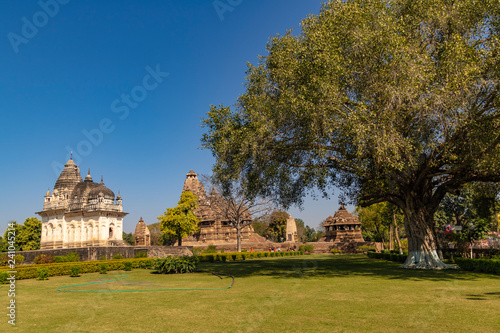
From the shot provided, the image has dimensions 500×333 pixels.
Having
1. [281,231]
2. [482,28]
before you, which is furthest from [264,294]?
[281,231]

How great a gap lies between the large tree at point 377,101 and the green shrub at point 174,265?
19.1 ft

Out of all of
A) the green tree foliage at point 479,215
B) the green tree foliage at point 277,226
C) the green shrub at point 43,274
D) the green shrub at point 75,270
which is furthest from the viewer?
the green tree foliage at point 277,226

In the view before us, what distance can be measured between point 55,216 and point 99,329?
54472 mm

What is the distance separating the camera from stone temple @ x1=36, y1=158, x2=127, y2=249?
1959 inches

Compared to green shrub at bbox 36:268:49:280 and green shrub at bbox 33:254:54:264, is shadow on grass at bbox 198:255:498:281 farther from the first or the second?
green shrub at bbox 33:254:54:264

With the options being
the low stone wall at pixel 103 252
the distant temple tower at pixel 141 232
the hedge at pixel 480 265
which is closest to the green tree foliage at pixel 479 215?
the hedge at pixel 480 265

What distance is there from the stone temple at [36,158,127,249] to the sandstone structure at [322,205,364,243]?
31464 mm

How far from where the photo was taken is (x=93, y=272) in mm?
23766

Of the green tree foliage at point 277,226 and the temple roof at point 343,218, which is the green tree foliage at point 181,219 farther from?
the green tree foliage at point 277,226

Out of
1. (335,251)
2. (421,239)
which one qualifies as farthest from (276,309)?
(335,251)

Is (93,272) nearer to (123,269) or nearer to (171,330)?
(123,269)

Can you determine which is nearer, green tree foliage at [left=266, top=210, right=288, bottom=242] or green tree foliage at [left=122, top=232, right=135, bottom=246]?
green tree foliage at [left=266, top=210, right=288, bottom=242]

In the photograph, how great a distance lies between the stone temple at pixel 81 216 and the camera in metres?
49.8

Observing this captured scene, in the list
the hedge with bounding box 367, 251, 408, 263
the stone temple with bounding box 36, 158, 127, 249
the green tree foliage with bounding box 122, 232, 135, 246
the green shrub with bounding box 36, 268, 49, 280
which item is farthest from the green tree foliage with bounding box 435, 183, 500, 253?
the green tree foliage with bounding box 122, 232, 135, 246
